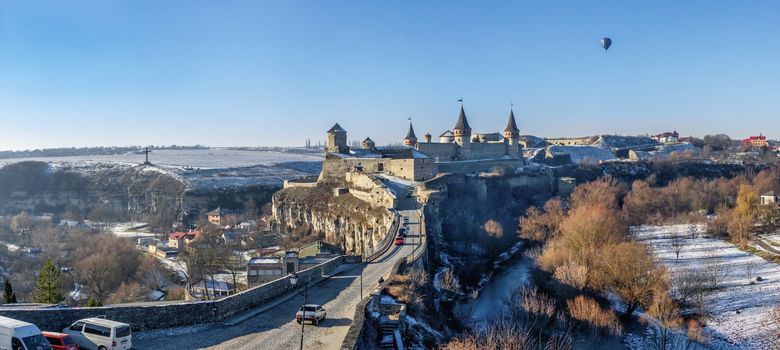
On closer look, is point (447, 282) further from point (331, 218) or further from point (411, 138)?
point (411, 138)

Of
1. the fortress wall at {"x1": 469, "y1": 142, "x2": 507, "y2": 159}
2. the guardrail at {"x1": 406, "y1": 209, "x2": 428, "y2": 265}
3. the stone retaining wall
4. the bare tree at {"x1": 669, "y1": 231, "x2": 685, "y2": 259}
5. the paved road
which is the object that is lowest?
the bare tree at {"x1": 669, "y1": 231, "x2": 685, "y2": 259}

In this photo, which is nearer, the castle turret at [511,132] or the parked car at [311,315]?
the parked car at [311,315]

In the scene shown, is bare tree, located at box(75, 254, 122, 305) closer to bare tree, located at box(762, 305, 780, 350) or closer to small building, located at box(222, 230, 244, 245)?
small building, located at box(222, 230, 244, 245)

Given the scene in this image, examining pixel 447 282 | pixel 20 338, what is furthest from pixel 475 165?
pixel 20 338

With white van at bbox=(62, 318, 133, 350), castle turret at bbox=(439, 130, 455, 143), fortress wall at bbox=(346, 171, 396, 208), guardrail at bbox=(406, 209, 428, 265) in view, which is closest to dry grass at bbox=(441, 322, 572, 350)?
guardrail at bbox=(406, 209, 428, 265)

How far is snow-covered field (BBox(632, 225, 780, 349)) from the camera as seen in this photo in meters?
23.2

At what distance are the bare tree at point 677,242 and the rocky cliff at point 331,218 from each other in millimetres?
19634

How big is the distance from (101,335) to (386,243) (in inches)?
667

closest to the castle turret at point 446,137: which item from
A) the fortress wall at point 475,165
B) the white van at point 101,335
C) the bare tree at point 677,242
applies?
the fortress wall at point 475,165

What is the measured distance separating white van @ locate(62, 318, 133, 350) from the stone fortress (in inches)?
1342

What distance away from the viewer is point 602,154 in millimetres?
89562

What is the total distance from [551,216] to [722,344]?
21.0 meters

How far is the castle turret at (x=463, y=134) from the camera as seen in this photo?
2368 inches

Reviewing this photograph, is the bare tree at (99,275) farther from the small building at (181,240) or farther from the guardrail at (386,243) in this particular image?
the guardrail at (386,243)
